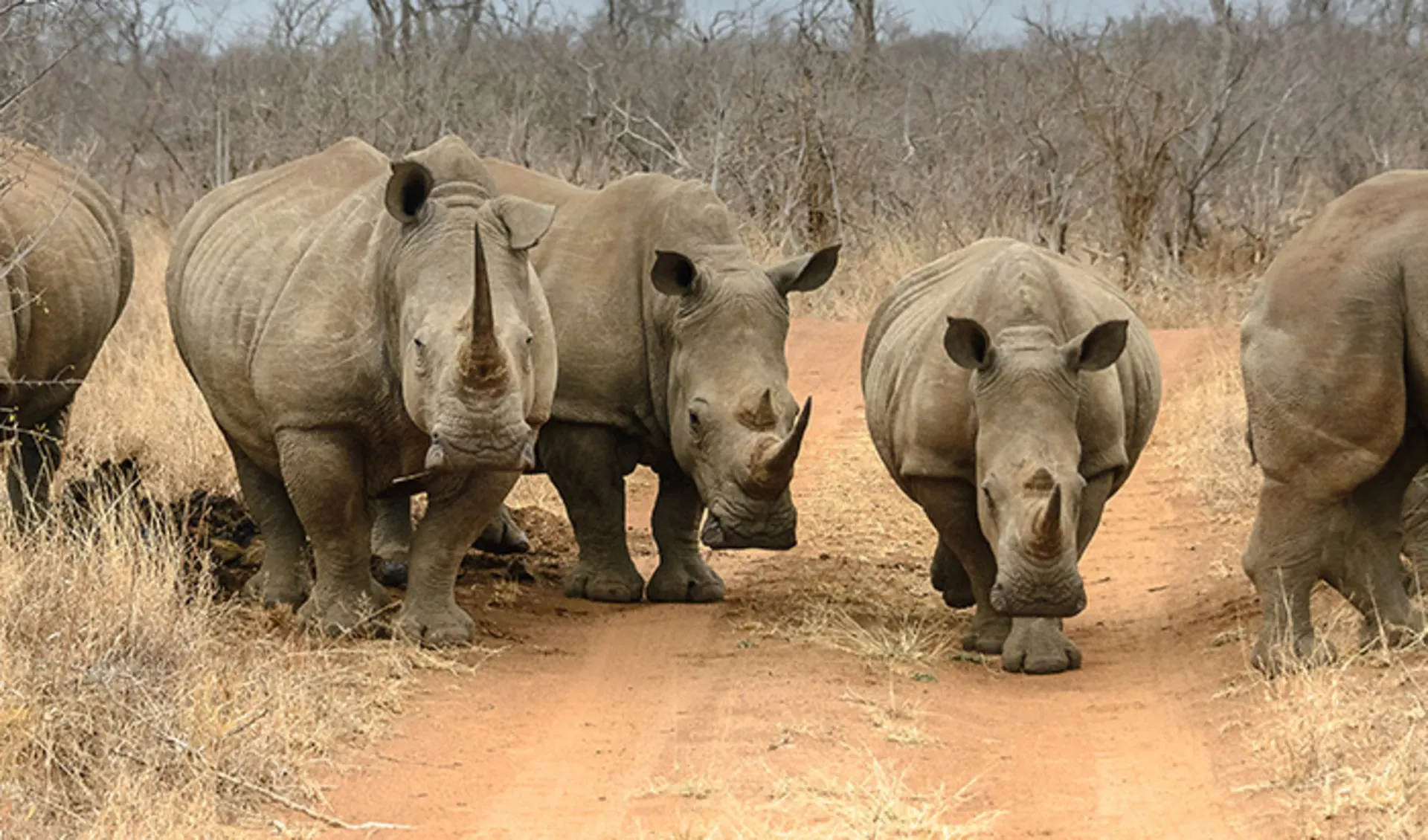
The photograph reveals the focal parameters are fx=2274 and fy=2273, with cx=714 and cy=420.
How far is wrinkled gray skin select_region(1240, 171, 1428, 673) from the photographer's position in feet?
25.2

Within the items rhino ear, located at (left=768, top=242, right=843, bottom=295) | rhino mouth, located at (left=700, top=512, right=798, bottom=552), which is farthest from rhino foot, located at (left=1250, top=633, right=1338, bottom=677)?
rhino ear, located at (left=768, top=242, right=843, bottom=295)

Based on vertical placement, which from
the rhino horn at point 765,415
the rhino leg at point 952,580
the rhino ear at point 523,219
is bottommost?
the rhino leg at point 952,580

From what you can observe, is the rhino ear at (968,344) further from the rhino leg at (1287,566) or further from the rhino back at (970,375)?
the rhino leg at (1287,566)

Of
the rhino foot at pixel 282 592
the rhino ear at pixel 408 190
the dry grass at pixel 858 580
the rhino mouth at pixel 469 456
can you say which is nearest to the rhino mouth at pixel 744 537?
the dry grass at pixel 858 580

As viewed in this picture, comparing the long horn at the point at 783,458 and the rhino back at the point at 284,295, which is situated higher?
the rhino back at the point at 284,295

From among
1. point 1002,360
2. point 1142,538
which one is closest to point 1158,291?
point 1142,538

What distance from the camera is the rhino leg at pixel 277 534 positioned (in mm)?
9562

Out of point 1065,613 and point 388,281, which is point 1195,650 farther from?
point 388,281

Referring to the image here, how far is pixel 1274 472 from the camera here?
798 cm

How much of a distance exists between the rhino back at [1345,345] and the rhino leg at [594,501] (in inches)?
122

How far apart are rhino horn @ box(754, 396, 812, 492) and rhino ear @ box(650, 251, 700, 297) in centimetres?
80

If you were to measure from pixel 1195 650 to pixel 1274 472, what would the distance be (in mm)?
1133

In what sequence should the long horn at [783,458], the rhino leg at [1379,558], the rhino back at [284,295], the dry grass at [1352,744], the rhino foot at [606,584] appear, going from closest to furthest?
the dry grass at [1352,744] → the rhino leg at [1379,558] → the rhino back at [284,295] → the long horn at [783,458] → the rhino foot at [606,584]

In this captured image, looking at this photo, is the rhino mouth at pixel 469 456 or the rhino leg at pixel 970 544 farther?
the rhino leg at pixel 970 544
